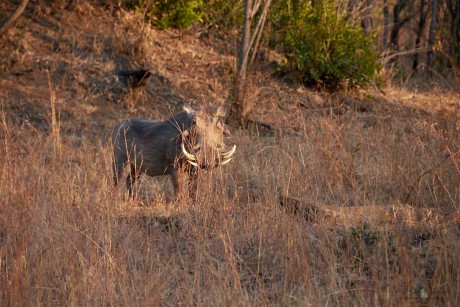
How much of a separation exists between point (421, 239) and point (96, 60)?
6.76 m

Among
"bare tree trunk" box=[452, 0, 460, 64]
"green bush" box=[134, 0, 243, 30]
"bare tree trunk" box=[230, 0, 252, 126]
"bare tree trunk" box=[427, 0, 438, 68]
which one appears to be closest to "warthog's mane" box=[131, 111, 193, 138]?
"bare tree trunk" box=[230, 0, 252, 126]

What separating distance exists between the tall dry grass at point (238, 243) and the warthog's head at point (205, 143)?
0.17 metres

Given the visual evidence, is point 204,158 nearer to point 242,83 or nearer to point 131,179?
point 131,179

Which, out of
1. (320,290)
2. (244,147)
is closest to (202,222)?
(320,290)

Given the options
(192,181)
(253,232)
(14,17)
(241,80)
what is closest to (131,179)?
(192,181)

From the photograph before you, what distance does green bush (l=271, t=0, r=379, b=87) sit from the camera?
10.3 meters

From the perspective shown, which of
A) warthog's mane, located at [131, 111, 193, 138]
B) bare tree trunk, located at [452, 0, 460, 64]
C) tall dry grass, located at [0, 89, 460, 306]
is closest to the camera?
tall dry grass, located at [0, 89, 460, 306]

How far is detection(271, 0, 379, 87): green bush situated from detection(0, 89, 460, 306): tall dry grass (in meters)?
5.18

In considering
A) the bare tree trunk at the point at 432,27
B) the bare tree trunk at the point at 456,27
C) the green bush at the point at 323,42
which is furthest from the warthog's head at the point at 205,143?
the bare tree trunk at the point at 432,27

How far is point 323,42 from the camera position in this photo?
10.3 meters

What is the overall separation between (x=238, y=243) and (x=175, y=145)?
1.59m

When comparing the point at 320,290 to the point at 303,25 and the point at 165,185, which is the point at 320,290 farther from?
the point at 303,25

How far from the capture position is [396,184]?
16.4 ft

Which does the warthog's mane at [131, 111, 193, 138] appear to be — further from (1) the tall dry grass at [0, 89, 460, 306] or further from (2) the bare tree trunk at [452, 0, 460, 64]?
(2) the bare tree trunk at [452, 0, 460, 64]
